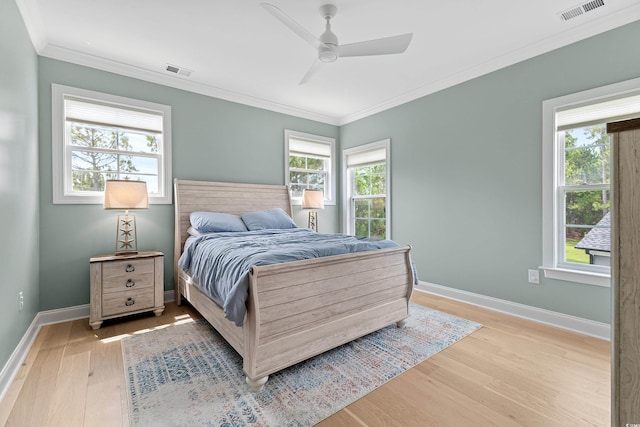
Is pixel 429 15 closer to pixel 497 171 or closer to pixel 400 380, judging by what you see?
pixel 497 171

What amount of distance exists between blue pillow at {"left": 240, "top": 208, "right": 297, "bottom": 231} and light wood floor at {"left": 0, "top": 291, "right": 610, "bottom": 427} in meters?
1.71

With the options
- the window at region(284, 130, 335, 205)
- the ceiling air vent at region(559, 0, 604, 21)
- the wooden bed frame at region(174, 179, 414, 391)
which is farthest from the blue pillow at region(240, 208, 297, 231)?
the ceiling air vent at region(559, 0, 604, 21)

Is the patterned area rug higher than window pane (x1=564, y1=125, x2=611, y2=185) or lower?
lower

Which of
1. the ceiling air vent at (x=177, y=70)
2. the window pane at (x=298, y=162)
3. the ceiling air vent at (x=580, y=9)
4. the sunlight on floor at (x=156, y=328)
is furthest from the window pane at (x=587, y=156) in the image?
the ceiling air vent at (x=177, y=70)

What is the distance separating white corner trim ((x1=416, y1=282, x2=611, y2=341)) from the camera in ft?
8.16

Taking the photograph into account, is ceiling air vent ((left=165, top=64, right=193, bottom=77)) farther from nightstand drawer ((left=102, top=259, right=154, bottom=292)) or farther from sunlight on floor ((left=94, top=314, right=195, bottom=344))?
sunlight on floor ((left=94, top=314, right=195, bottom=344))

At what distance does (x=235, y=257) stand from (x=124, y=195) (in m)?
1.64

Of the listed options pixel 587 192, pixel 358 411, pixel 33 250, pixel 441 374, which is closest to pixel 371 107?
pixel 587 192

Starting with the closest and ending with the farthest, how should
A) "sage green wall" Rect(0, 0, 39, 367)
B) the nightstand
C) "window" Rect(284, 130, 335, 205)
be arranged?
"sage green wall" Rect(0, 0, 39, 367), the nightstand, "window" Rect(284, 130, 335, 205)

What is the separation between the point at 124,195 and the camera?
287 cm

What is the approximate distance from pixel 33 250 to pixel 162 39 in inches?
88.4

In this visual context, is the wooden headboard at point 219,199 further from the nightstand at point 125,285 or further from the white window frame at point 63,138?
the white window frame at point 63,138

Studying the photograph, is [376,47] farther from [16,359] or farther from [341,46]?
[16,359]

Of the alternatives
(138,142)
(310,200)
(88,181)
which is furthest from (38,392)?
(310,200)
